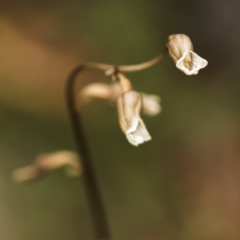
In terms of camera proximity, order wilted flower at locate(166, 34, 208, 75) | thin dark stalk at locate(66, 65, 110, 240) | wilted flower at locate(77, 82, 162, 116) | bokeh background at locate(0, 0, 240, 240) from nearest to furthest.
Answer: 1. wilted flower at locate(166, 34, 208, 75)
2. wilted flower at locate(77, 82, 162, 116)
3. thin dark stalk at locate(66, 65, 110, 240)
4. bokeh background at locate(0, 0, 240, 240)

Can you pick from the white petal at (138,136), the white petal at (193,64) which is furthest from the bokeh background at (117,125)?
the white petal at (193,64)

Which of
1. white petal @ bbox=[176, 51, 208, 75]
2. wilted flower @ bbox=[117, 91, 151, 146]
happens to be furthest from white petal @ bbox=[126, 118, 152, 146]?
white petal @ bbox=[176, 51, 208, 75]

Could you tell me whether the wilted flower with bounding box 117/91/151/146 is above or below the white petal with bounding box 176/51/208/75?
below

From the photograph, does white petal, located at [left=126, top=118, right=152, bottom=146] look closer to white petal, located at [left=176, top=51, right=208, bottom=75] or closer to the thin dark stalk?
white petal, located at [left=176, top=51, right=208, bottom=75]

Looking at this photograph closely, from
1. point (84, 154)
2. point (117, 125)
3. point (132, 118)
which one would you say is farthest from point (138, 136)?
point (117, 125)

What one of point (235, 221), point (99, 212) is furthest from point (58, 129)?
point (235, 221)

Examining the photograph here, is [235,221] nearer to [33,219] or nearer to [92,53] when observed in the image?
[33,219]
